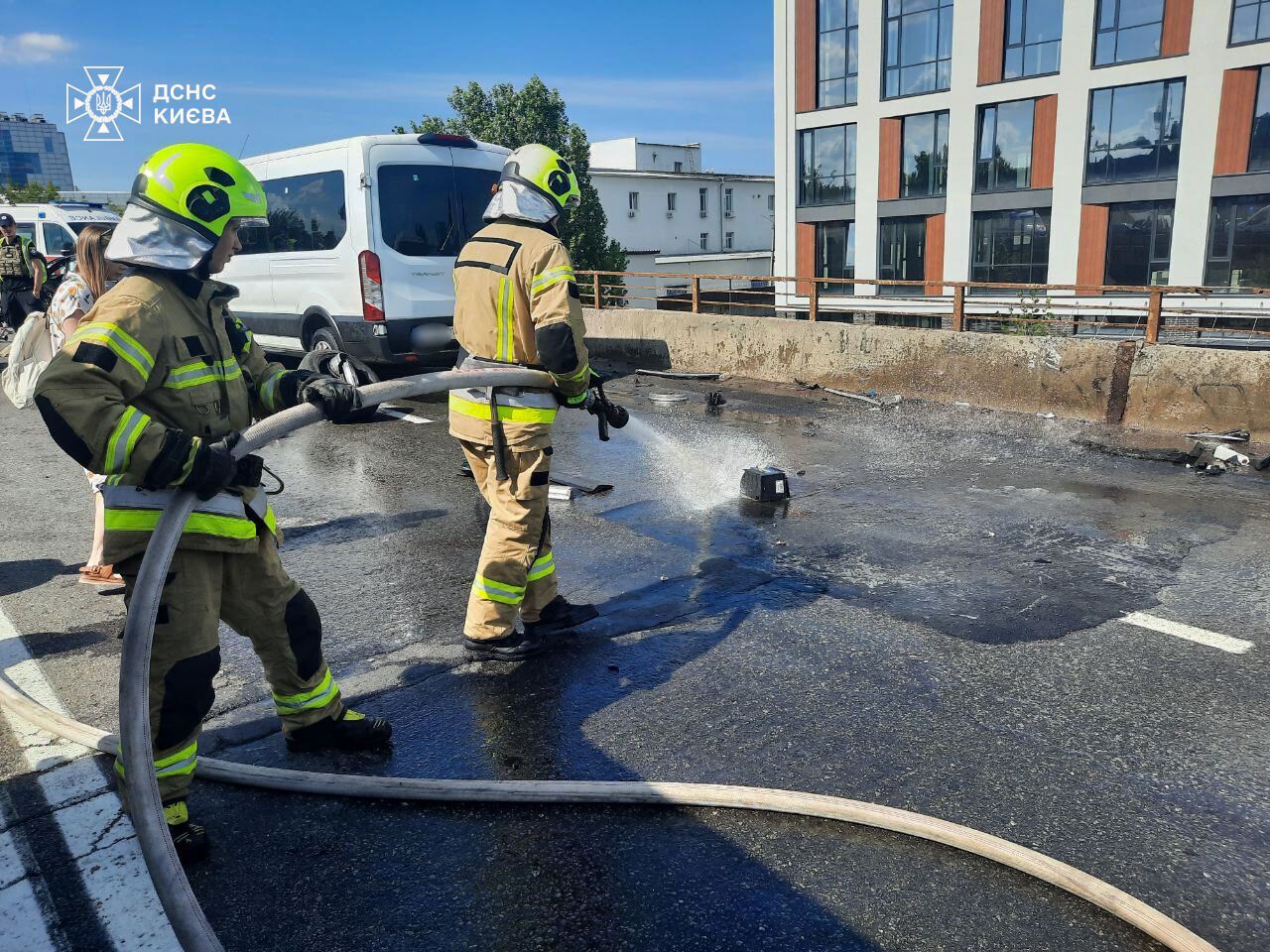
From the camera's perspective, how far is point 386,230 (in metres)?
9.72

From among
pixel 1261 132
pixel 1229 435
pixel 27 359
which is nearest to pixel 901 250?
pixel 1261 132

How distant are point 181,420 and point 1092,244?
2825 cm

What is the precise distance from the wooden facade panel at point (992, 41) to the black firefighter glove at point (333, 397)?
29142 millimetres

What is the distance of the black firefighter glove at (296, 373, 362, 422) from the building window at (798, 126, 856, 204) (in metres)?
30.9

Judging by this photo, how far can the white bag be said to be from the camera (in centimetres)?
464

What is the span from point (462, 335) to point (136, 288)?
61.6 inches

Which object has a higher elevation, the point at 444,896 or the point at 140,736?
the point at 140,736

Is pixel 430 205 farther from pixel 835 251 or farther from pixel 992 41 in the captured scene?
pixel 835 251

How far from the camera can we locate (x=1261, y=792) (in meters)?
2.91

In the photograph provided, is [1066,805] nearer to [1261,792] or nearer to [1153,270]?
[1261,792]

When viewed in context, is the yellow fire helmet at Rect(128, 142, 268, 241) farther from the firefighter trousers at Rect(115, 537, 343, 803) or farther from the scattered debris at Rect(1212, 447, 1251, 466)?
the scattered debris at Rect(1212, 447, 1251, 466)

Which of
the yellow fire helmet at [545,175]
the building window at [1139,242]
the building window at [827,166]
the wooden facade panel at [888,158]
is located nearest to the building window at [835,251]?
the building window at [827,166]

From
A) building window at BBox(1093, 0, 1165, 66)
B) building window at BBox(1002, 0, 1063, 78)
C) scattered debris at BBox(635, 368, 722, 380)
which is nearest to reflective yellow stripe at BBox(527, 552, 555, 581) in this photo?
scattered debris at BBox(635, 368, 722, 380)

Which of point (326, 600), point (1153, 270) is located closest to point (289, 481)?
point (326, 600)
